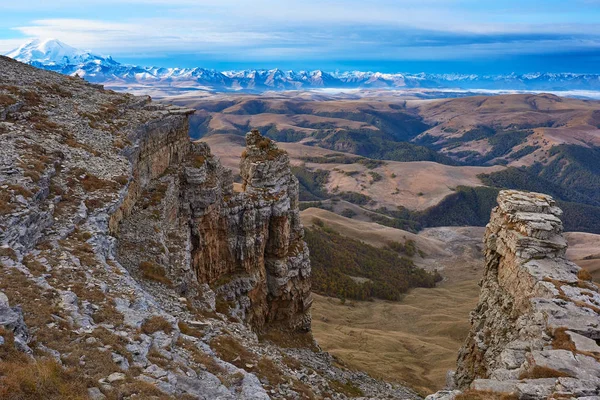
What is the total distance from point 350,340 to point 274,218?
47416mm

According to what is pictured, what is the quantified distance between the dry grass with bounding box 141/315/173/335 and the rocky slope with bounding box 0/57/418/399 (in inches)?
3.4

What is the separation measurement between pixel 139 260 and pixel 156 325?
10.6 m

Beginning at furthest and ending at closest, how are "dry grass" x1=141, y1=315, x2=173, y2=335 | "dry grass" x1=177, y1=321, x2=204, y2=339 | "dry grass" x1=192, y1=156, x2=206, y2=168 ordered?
"dry grass" x1=192, y1=156, x2=206, y2=168 < "dry grass" x1=177, y1=321, x2=204, y2=339 < "dry grass" x1=141, y1=315, x2=173, y2=335

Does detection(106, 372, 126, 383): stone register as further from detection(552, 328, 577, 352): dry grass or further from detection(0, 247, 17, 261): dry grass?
detection(552, 328, 577, 352): dry grass

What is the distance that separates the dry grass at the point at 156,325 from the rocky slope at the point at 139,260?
0.28 ft

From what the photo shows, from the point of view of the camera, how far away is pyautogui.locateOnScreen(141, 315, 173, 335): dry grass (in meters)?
19.9

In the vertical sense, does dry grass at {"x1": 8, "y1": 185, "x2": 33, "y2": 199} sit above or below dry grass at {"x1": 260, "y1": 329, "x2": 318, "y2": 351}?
above

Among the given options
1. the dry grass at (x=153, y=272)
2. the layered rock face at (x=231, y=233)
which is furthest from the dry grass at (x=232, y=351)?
the layered rock face at (x=231, y=233)

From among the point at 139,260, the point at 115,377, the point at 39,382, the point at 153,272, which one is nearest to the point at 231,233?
the point at 139,260

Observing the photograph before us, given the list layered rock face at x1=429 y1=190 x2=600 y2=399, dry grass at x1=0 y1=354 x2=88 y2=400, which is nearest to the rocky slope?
dry grass at x1=0 y1=354 x2=88 y2=400

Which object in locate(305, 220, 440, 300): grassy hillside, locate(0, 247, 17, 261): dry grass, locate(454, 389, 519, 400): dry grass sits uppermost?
locate(0, 247, 17, 261): dry grass

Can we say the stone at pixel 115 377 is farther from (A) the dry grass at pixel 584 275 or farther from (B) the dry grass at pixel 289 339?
(A) the dry grass at pixel 584 275

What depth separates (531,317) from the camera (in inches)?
1210

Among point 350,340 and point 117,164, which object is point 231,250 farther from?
point 350,340
